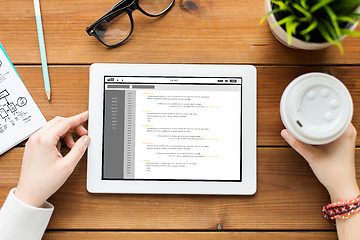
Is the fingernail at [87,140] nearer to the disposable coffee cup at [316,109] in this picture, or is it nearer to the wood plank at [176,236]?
the wood plank at [176,236]

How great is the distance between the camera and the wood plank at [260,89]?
2.14ft

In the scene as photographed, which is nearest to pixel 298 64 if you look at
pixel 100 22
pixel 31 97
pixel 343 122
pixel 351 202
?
pixel 343 122

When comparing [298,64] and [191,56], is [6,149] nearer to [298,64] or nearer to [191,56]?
[191,56]

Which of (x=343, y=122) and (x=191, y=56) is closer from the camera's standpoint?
(x=343, y=122)

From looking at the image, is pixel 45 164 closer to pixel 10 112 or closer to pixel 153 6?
pixel 10 112

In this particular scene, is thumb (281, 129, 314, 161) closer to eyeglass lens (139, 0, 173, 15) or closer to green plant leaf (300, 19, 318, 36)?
green plant leaf (300, 19, 318, 36)

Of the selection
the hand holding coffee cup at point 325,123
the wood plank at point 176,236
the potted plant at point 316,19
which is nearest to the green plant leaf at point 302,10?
the potted plant at point 316,19

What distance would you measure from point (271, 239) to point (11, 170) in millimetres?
565

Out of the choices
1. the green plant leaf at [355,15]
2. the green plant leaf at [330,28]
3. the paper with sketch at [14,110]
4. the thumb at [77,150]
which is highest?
the green plant leaf at [355,15]

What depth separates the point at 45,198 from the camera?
60cm

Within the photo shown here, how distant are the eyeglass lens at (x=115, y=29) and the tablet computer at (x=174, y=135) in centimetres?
9

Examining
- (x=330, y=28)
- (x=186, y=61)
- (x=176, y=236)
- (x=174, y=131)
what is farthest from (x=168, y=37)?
(x=176, y=236)

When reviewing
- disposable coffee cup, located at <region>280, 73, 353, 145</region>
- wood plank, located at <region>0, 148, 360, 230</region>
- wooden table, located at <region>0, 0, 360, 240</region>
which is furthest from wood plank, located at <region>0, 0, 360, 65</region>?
wood plank, located at <region>0, 148, 360, 230</region>

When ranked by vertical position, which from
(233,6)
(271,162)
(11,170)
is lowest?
(271,162)
